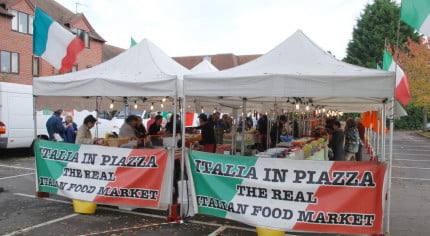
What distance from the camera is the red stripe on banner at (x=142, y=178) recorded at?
549 cm

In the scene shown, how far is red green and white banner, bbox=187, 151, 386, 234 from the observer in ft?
14.5

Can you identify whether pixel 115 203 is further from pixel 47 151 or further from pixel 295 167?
pixel 295 167

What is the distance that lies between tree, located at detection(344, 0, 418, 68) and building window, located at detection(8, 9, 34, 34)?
33.1m

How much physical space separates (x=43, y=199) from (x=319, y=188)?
5.53m

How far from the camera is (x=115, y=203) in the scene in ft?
18.7

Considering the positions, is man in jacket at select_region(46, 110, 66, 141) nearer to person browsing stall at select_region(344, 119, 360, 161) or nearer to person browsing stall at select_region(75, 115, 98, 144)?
person browsing stall at select_region(75, 115, 98, 144)

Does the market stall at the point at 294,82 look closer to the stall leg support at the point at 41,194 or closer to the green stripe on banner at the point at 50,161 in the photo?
the green stripe on banner at the point at 50,161

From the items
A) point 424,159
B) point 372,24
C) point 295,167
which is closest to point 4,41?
point 295,167

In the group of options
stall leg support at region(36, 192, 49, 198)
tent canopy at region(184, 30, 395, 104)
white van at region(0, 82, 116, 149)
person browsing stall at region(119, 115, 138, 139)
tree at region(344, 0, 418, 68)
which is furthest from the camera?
tree at region(344, 0, 418, 68)

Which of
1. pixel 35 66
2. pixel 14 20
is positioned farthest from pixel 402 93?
pixel 35 66

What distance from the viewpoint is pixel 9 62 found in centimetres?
2247

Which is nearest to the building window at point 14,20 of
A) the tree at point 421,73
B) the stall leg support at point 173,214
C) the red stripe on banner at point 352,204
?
the stall leg support at point 173,214

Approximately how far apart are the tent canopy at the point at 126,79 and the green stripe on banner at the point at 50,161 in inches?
39.4

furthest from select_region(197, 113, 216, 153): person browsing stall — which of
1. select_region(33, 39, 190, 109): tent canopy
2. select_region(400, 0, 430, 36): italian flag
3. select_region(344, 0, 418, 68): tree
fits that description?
select_region(344, 0, 418, 68): tree
